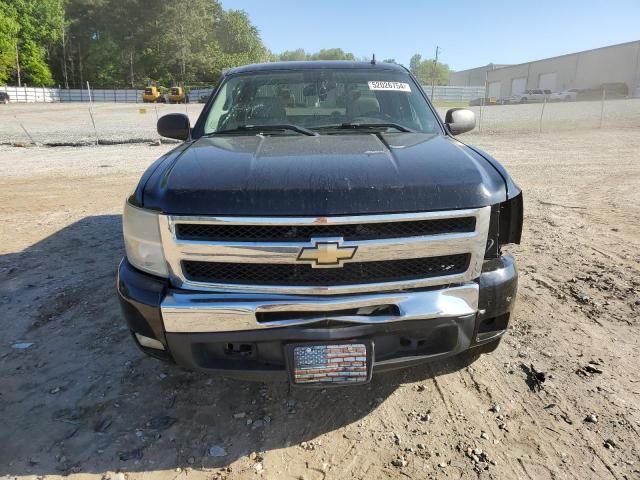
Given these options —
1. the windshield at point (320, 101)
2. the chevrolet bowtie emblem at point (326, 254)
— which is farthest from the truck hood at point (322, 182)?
the windshield at point (320, 101)

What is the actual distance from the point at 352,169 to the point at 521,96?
54.2 m

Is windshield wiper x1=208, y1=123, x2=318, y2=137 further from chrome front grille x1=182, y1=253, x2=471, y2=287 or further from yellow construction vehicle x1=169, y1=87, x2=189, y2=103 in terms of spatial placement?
yellow construction vehicle x1=169, y1=87, x2=189, y2=103

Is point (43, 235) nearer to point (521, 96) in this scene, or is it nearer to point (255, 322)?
point (255, 322)

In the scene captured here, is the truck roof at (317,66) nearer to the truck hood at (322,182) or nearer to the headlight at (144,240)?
the truck hood at (322,182)

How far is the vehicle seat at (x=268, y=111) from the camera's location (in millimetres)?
3510

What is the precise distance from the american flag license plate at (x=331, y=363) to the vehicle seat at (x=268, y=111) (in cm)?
186

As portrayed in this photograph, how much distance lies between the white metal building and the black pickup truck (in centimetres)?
5089

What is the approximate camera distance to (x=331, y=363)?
2.21 metres

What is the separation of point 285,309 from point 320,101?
1985 mm

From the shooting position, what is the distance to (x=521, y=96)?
165ft

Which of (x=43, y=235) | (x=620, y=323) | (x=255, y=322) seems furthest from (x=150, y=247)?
(x=43, y=235)

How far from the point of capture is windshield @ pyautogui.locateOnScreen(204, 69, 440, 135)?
11.5 ft

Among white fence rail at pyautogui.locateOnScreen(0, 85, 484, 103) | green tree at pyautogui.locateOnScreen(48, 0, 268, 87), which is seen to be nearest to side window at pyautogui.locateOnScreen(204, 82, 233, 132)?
white fence rail at pyautogui.locateOnScreen(0, 85, 484, 103)

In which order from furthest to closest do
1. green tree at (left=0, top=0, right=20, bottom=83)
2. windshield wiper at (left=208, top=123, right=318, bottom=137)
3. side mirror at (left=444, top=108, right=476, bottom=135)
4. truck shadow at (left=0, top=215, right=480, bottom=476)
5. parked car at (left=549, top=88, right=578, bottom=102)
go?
green tree at (left=0, top=0, right=20, bottom=83), parked car at (left=549, top=88, right=578, bottom=102), side mirror at (left=444, top=108, right=476, bottom=135), windshield wiper at (left=208, top=123, right=318, bottom=137), truck shadow at (left=0, top=215, right=480, bottom=476)
